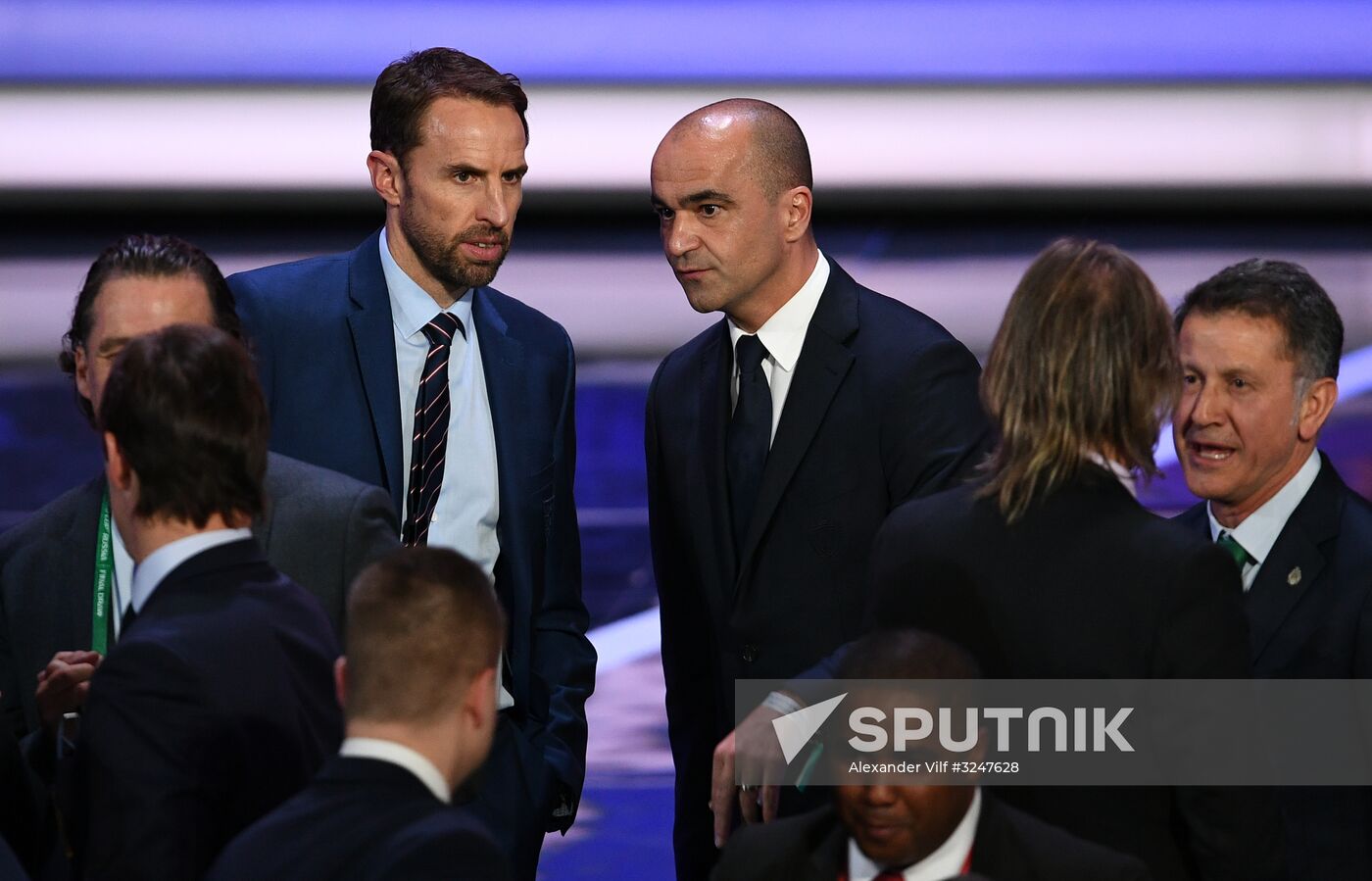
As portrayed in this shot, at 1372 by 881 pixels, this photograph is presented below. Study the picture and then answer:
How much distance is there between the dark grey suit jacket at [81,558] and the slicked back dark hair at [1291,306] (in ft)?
4.13

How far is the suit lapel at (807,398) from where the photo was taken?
2.71 meters

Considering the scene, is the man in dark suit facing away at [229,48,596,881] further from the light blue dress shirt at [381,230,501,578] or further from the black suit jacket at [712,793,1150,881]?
the black suit jacket at [712,793,1150,881]

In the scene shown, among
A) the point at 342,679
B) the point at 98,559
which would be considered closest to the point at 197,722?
the point at 342,679

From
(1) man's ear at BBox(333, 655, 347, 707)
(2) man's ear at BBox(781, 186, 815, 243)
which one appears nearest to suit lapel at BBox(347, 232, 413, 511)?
(2) man's ear at BBox(781, 186, 815, 243)

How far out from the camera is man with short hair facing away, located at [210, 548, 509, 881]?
1.64 m

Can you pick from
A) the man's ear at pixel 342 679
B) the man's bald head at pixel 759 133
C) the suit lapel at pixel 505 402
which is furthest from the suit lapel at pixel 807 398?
the man's ear at pixel 342 679

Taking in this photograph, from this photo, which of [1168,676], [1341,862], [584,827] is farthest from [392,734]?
[584,827]

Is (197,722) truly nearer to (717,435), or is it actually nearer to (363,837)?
(363,837)

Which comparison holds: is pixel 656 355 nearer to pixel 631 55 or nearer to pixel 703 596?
pixel 631 55

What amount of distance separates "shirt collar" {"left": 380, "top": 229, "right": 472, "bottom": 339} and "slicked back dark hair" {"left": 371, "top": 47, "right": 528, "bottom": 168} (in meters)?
0.18

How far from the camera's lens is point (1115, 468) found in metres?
2.12

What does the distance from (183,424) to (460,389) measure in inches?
40.8

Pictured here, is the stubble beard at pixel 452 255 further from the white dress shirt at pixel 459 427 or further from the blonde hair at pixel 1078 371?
the blonde hair at pixel 1078 371

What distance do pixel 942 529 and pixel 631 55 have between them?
6696 millimetres
